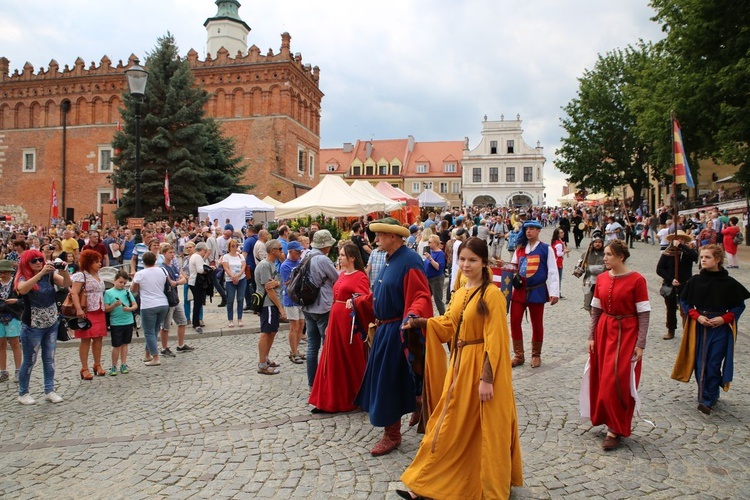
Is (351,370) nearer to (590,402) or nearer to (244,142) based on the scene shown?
(590,402)

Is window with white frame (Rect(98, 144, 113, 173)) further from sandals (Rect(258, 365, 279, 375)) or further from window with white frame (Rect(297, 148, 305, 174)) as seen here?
sandals (Rect(258, 365, 279, 375))

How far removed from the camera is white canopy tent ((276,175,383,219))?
18.1 metres

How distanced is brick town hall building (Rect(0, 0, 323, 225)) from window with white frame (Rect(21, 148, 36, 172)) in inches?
3.2

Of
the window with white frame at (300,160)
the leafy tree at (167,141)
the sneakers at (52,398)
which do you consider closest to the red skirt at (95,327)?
the sneakers at (52,398)

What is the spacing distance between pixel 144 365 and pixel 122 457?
132 inches

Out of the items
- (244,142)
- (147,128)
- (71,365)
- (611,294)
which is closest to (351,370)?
(611,294)

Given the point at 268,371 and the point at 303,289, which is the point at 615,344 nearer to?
the point at 303,289

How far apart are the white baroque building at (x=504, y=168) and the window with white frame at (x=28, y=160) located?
48.1 m

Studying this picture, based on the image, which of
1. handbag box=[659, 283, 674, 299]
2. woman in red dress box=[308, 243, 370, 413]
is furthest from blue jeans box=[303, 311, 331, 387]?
handbag box=[659, 283, 674, 299]

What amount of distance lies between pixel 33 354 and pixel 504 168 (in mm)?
70082

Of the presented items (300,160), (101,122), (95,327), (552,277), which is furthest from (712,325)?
(101,122)

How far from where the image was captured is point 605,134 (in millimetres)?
39906

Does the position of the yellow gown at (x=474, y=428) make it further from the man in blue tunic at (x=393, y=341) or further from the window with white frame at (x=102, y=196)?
the window with white frame at (x=102, y=196)

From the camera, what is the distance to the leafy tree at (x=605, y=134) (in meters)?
39.6
